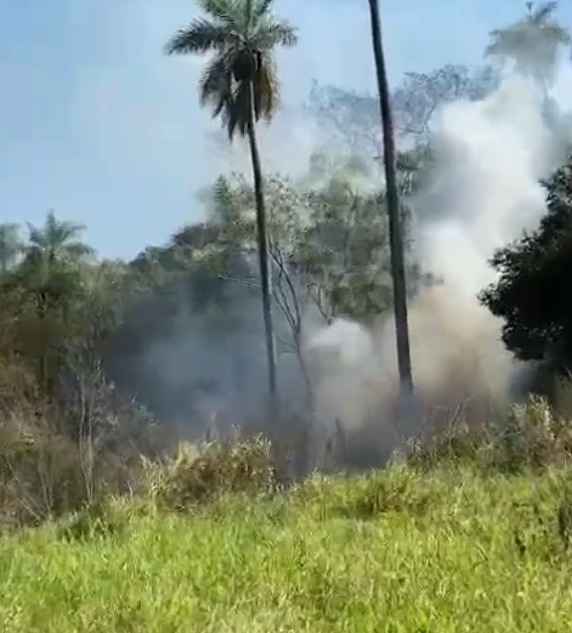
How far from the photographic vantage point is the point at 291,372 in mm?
30812

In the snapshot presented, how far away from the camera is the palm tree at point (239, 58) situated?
89.0 feet

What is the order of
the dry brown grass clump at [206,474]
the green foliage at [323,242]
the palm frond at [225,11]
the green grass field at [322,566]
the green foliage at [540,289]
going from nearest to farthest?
the green grass field at [322,566], the dry brown grass clump at [206,474], the green foliage at [540,289], the palm frond at [225,11], the green foliage at [323,242]

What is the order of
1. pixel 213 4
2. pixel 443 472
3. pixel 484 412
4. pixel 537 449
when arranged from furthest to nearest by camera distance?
1. pixel 213 4
2. pixel 484 412
3. pixel 537 449
4. pixel 443 472

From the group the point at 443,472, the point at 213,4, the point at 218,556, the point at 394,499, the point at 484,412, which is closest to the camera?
the point at 218,556

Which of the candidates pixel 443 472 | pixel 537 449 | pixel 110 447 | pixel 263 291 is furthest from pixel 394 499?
pixel 263 291

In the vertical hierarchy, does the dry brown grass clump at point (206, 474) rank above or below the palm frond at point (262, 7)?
below

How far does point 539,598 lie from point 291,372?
83.8 feet

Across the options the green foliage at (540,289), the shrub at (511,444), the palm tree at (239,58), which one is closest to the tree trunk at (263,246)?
the palm tree at (239,58)

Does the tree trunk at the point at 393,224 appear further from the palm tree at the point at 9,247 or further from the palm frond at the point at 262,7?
the palm tree at the point at 9,247

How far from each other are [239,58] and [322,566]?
2208cm

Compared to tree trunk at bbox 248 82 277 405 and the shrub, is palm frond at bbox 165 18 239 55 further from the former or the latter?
the shrub

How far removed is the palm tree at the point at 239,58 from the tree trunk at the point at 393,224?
15.0 feet

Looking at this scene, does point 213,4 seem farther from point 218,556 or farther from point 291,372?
point 218,556

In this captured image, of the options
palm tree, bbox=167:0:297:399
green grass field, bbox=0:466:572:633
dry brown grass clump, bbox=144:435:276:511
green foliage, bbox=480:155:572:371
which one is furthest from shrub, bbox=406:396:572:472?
palm tree, bbox=167:0:297:399
